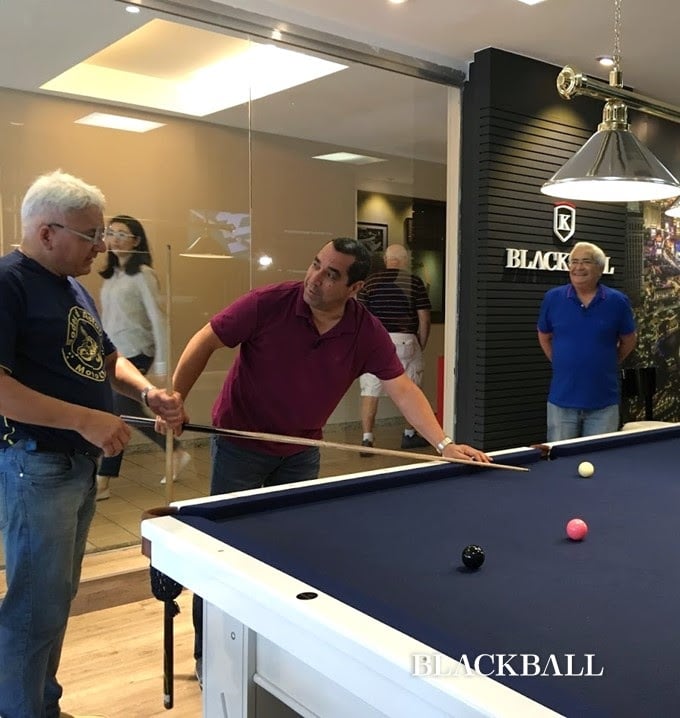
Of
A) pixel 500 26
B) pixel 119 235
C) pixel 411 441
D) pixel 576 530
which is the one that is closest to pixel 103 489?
pixel 119 235

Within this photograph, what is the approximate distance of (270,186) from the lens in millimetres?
4234

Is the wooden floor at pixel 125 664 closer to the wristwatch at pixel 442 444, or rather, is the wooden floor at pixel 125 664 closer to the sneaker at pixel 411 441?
the wristwatch at pixel 442 444

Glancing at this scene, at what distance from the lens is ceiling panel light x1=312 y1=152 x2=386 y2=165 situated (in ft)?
14.9

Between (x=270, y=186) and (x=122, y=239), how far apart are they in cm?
92

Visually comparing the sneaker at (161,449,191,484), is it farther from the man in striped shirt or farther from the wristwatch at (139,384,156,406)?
the wristwatch at (139,384,156,406)

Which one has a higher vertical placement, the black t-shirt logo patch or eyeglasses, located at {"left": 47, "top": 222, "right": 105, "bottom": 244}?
eyeglasses, located at {"left": 47, "top": 222, "right": 105, "bottom": 244}

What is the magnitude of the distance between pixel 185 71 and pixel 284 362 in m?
2.25

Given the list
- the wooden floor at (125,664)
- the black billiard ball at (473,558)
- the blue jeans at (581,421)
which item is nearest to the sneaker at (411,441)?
the blue jeans at (581,421)

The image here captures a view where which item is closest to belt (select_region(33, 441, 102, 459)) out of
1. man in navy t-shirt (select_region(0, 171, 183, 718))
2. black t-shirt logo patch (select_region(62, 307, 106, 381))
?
man in navy t-shirt (select_region(0, 171, 183, 718))

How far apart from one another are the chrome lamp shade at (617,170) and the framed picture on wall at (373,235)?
7.27ft

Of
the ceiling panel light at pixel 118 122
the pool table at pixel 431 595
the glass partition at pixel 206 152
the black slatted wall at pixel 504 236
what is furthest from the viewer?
the black slatted wall at pixel 504 236

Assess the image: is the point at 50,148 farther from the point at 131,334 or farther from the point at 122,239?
the point at 131,334

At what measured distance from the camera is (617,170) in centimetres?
245

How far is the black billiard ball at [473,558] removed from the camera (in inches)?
57.2
